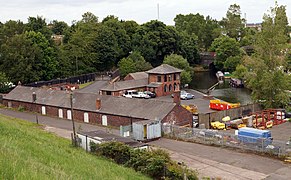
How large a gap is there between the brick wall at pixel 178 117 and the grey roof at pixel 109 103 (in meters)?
0.41

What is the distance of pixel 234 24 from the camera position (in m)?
120

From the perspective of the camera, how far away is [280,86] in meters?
44.5

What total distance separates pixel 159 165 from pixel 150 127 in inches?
474

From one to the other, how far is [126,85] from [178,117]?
2479 cm

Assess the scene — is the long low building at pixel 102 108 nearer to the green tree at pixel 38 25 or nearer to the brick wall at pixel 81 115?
the brick wall at pixel 81 115

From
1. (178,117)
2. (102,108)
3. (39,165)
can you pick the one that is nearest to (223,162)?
(178,117)

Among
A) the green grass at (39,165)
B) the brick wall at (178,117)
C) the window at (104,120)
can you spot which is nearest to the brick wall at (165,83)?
the window at (104,120)

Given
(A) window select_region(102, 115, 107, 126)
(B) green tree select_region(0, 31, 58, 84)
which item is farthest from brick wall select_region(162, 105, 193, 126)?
(B) green tree select_region(0, 31, 58, 84)

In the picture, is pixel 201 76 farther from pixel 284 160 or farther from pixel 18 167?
pixel 18 167

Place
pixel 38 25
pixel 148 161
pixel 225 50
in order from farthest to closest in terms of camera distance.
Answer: pixel 225 50 < pixel 38 25 < pixel 148 161

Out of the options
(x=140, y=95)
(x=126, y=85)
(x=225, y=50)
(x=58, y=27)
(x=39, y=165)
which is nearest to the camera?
(x=39, y=165)

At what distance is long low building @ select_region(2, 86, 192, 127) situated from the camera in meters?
37.0

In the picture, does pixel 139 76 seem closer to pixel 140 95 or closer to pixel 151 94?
pixel 151 94

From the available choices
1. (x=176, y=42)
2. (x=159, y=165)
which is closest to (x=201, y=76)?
(x=176, y=42)
